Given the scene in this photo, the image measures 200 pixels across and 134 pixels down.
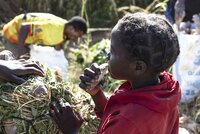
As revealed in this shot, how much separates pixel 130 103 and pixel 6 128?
2.23ft

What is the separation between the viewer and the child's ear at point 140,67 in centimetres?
166

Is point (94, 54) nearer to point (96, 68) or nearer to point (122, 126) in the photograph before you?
point (96, 68)

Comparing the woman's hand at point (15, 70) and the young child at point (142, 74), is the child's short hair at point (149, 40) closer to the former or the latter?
the young child at point (142, 74)

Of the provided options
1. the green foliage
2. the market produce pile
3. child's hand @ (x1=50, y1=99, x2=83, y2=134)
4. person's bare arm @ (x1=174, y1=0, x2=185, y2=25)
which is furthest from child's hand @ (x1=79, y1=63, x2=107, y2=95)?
the green foliage

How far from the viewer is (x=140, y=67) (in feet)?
5.50

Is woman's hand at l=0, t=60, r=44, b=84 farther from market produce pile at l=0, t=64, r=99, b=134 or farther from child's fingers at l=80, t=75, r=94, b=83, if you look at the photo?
child's fingers at l=80, t=75, r=94, b=83

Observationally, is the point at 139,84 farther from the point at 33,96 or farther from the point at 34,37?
the point at 34,37

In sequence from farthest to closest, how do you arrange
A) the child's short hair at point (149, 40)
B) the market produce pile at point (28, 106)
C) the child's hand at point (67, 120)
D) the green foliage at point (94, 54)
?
the green foliage at point (94, 54) < the market produce pile at point (28, 106) < the child's hand at point (67, 120) < the child's short hair at point (149, 40)

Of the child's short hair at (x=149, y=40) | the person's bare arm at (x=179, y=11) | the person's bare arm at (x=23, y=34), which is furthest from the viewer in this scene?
the person's bare arm at (x=23, y=34)

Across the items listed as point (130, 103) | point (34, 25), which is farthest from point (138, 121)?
point (34, 25)

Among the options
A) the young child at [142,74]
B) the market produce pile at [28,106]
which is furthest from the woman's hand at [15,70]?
the young child at [142,74]

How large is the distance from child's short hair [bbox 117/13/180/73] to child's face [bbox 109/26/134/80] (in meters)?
0.02

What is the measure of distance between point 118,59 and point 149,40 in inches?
5.8

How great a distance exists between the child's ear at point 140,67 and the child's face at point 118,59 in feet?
0.10
